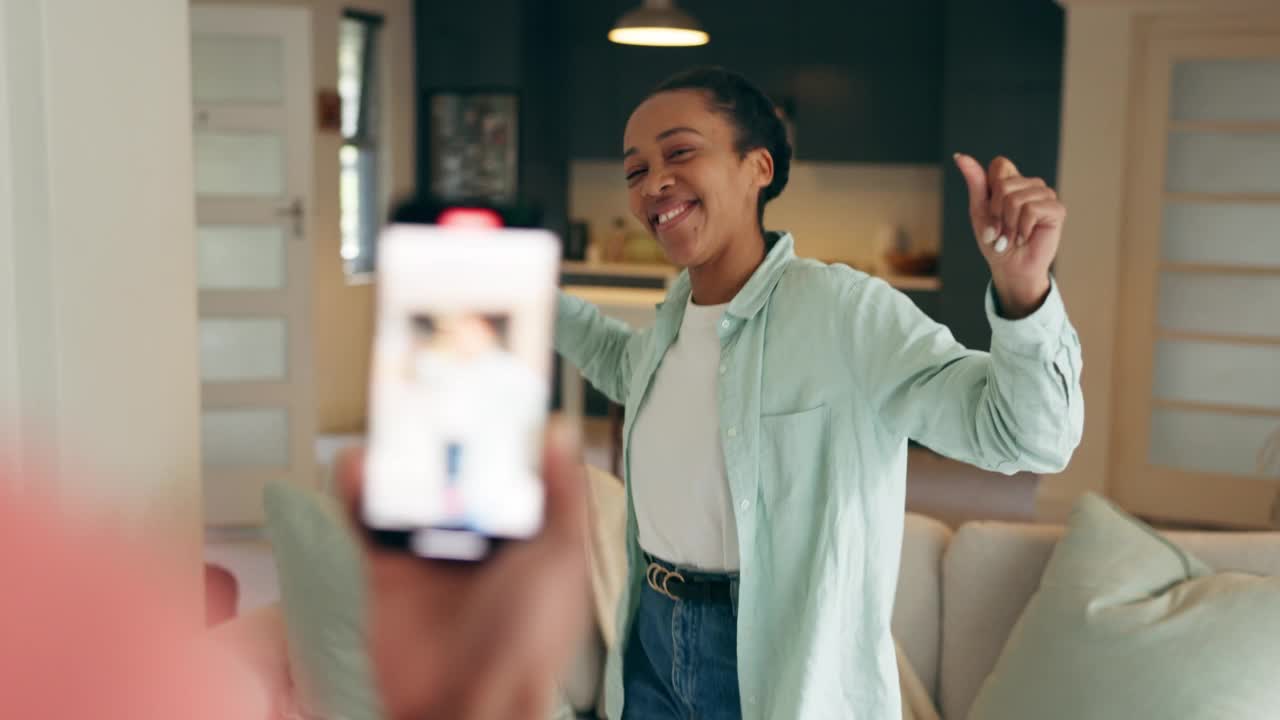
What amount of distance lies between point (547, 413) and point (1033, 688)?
5.74 feet

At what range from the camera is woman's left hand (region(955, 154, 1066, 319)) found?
0.80 meters

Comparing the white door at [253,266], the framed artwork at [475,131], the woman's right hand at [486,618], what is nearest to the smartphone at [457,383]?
the woman's right hand at [486,618]

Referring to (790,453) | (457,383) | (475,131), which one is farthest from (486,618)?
(475,131)

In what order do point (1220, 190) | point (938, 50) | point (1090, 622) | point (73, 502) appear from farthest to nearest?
point (938, 50), point (1220, 190), point (1090, 622), point (73, 502)

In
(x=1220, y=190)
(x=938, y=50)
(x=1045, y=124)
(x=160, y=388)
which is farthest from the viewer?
(x=938, y=50)

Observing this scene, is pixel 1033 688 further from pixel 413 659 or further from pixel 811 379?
pixel 413 659

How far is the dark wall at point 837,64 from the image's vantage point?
22.8 ft

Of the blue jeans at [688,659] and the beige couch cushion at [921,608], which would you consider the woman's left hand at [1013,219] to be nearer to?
the blue jeans at [688,659]

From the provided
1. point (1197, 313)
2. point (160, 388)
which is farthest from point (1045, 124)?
point (160, 388)

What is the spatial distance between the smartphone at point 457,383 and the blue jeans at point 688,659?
1024 mm

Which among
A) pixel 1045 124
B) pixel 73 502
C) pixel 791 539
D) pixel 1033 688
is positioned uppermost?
pixel 1045 124

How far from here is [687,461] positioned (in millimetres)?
1268

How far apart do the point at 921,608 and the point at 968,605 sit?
0.26 feet

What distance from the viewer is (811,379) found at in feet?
4.02
